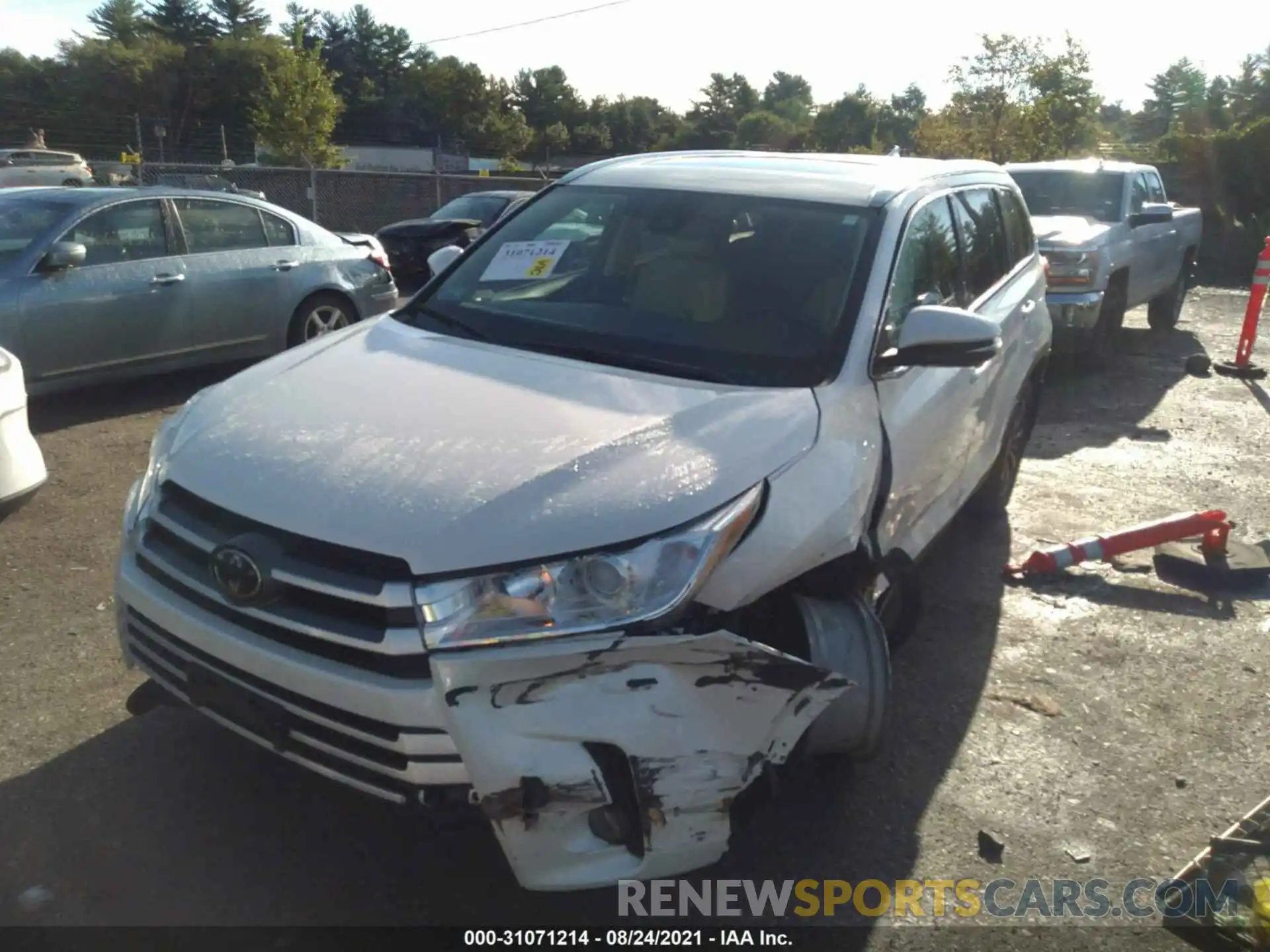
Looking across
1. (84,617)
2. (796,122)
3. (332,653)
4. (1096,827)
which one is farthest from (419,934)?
(796,122)

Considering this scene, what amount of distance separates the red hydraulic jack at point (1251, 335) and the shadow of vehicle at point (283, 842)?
27.5ft

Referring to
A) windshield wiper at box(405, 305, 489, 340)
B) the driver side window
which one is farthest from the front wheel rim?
the driver side window

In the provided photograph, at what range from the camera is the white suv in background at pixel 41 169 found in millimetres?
18469

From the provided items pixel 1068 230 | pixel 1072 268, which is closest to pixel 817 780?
pixel 1072 268

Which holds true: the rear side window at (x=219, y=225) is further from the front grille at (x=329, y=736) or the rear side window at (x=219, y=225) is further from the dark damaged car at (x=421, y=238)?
the dark damaged car at (x=421, y=238)

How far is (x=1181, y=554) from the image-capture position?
5.36 metres

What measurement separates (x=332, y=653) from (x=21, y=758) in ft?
5.04

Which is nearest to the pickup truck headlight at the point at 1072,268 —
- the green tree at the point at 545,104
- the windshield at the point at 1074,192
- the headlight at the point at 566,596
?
the windshield at the point at 1074,192

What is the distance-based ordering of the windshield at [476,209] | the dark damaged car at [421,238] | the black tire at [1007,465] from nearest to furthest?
the black tire at [1007,465]
the dark damaged car at [421,238]
the windshield at [476,209]

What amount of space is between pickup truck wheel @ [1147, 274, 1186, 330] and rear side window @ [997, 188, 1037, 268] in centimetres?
803

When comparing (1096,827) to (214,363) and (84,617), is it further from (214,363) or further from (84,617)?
(214,363)

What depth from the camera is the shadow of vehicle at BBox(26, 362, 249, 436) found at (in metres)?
7.30

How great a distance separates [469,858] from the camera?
3041 mm

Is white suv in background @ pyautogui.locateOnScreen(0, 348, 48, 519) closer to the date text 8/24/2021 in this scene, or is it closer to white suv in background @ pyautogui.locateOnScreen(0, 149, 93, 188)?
the date text 8/24/2021
